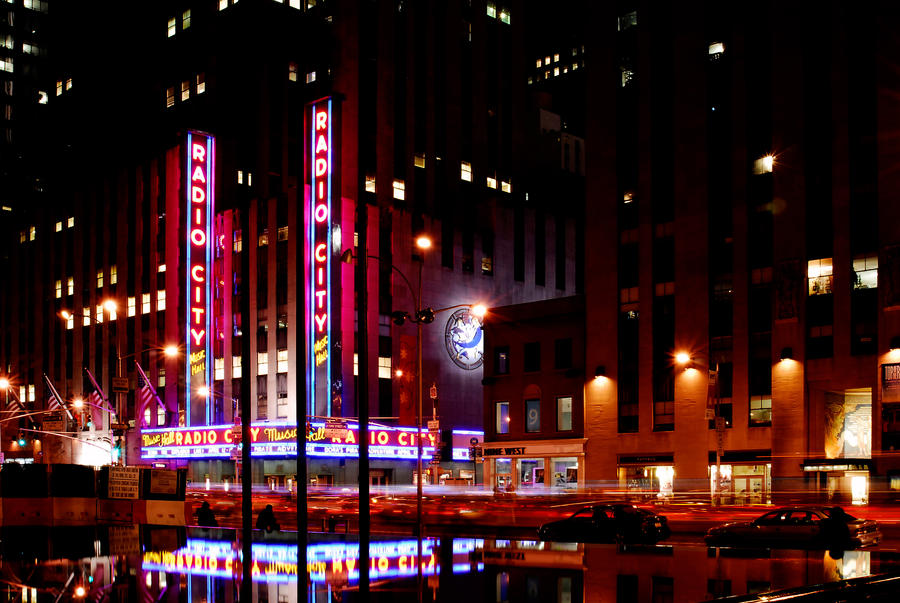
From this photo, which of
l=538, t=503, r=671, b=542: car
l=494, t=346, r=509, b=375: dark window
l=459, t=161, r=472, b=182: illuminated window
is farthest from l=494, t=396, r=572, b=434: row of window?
l=538, t=503, r=671, b=542: car

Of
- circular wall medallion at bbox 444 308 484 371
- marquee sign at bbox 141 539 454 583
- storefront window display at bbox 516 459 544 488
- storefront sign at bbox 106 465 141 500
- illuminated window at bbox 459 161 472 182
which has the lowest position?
storefront window display at bbox 516 459 544 488

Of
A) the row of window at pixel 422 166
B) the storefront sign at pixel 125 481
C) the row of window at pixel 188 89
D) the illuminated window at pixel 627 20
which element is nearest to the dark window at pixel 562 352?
the illuminated window at pixel 627 20

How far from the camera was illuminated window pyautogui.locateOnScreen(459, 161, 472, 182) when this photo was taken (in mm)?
89812

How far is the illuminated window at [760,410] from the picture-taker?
2191 inches

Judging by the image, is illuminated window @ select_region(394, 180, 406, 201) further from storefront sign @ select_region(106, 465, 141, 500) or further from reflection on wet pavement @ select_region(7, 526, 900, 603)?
reflection on wet pavement @ select_region(7, 526, 900, 603)

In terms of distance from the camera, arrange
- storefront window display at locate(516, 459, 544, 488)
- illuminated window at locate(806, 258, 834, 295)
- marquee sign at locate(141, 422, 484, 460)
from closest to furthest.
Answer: illuminated window at locate(806, 258, 834, 295)
storefront window display at locate(516, 459, 544, 488)
marquee sign at locate(141, 422, 484, 460)

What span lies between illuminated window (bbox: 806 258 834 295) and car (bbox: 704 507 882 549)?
24054 mm

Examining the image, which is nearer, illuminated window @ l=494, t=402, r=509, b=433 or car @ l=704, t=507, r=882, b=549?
car @ l=704, t=507, r=882, b=549

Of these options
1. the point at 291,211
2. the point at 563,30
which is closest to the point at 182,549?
the point at 291,211

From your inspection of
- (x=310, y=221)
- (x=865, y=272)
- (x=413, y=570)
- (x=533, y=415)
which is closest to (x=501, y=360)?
(x=533, y=415)

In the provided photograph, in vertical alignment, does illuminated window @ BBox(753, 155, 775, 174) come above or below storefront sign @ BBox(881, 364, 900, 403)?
above

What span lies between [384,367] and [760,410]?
106 ft

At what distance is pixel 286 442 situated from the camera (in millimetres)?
74375

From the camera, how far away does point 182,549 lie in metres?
27.3
